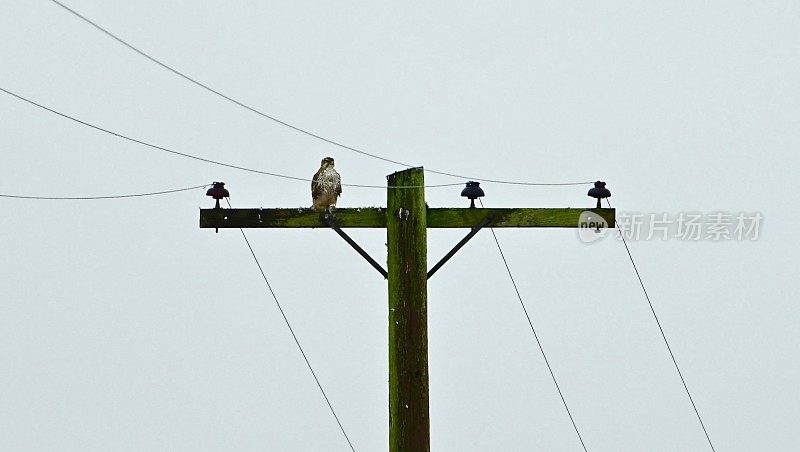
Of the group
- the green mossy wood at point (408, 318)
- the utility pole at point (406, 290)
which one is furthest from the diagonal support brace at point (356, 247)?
the green mossy wood at point (408, 318)

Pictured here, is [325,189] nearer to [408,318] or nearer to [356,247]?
[356,247]

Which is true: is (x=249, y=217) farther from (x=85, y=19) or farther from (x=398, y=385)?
(x=85, y=19)

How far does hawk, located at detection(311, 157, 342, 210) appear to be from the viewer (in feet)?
24.1

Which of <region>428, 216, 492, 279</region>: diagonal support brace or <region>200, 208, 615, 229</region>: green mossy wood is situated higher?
<region>200, 208, 615, 229</region>: green mossy wood

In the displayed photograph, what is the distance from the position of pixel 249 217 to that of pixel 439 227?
152 centimetres

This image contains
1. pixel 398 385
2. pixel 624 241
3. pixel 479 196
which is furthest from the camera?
pixel 624 241

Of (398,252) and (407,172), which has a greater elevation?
(407,172)

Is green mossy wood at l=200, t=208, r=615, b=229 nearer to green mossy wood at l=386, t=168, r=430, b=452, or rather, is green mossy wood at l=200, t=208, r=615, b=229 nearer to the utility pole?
the utility pole

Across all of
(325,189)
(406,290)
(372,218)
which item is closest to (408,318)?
(406,290)

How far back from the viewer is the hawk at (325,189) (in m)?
7.34

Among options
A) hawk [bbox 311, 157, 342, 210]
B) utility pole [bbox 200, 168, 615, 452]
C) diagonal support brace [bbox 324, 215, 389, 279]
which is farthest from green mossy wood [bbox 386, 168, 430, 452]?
hawk [bbox 311, 157, 342, 210]

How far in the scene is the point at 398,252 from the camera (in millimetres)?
6992

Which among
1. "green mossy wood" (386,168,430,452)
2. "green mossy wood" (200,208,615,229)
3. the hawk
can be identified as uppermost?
the hawk

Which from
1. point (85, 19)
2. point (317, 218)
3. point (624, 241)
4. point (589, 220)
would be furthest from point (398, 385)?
point (85, 19)
